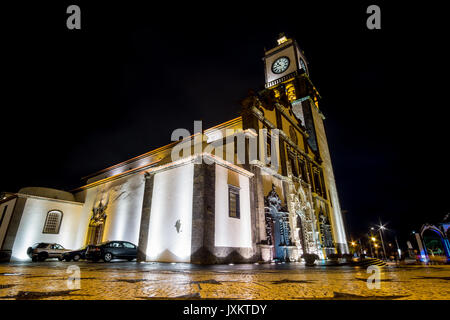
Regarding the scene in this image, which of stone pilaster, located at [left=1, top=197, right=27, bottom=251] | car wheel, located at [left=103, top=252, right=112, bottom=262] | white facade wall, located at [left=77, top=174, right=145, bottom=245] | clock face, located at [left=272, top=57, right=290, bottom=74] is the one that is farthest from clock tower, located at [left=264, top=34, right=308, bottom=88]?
stone pilaster, located at [left=1, top=197, right=27, bottom=251]

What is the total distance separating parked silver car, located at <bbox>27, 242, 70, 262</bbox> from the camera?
612 inches

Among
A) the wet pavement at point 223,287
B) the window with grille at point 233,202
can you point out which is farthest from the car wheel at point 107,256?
the wet pavement at point 223,287

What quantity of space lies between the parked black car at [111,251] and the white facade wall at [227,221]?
6.59m

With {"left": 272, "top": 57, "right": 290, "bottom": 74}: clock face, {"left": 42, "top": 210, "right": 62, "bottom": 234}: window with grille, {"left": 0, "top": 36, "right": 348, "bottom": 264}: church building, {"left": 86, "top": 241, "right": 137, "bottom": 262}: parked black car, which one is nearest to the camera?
{"left": 0, "top": 36, "right": 348, "bottom": 264}: church building

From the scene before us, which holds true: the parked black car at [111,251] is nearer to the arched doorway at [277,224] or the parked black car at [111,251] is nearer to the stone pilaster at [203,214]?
the stone pilaster at [203,214]

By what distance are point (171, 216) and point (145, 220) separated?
191 cm

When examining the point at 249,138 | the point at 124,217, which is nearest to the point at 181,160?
the point at 249,138

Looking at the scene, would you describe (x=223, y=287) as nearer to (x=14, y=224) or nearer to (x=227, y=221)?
(x=227, y=221)

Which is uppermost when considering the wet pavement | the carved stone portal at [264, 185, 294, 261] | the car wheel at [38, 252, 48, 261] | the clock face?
the clock face

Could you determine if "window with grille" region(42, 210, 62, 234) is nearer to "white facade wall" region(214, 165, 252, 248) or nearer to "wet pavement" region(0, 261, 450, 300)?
"white facade wall" region(214, 165, 252, 248)

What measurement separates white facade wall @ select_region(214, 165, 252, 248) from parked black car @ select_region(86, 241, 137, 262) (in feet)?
21.6

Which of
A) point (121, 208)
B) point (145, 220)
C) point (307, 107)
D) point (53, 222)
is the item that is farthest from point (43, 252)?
point (307, 107)
